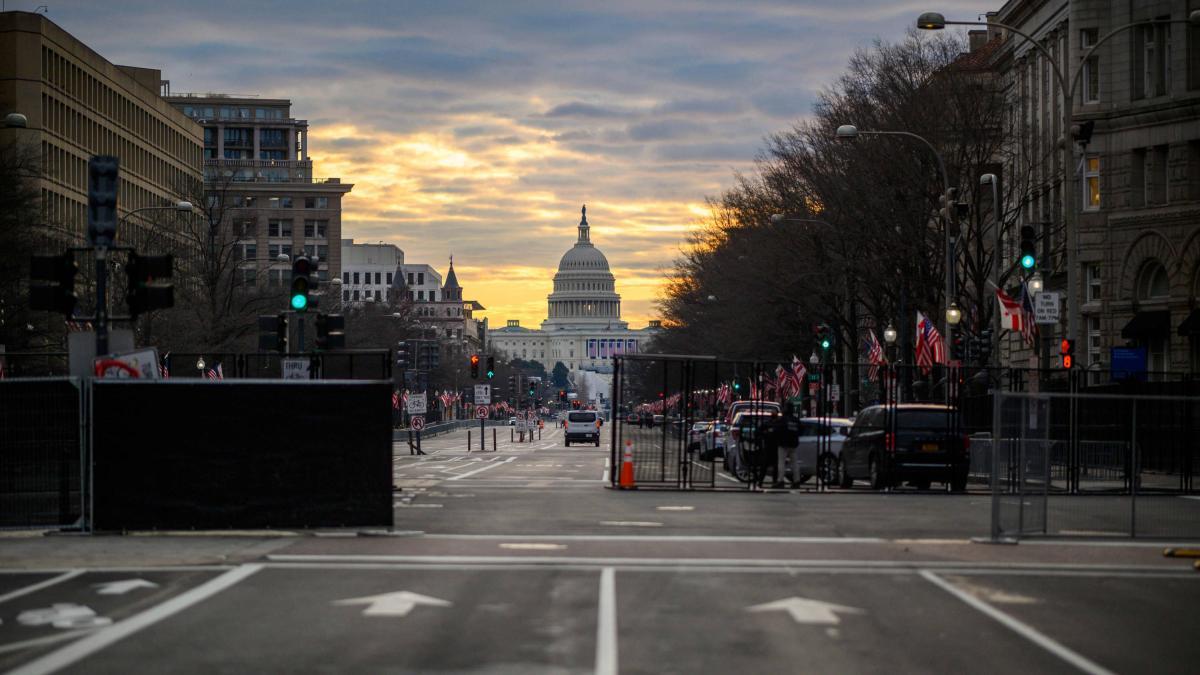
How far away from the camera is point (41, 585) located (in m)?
16.1

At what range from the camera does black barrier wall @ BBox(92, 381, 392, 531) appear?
21125 mm

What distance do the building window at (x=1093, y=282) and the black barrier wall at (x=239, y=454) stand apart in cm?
4310

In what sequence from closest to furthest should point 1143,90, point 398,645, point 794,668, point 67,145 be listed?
point 794,668
point 398,645
point 1143,90
point 67,145

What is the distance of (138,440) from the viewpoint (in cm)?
2114

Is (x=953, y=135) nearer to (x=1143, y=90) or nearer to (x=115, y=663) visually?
(x=1143, y=90)

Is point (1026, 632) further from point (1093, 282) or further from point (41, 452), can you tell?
point (1093, 282)

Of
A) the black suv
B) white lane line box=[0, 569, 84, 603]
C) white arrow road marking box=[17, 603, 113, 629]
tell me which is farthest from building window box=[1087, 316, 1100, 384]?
white arrow road marking box=[17, 603, 113, 629]

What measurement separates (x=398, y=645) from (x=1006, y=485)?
14.5 metres

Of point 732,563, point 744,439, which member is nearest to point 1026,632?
point 732,563

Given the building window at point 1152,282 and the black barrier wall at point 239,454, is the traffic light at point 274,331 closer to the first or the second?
the black barrier wall at point 239,454

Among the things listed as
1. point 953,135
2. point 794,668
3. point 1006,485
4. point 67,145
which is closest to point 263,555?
point 794,668

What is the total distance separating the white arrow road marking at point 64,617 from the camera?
13.6 m

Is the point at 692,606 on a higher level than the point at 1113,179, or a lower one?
lower

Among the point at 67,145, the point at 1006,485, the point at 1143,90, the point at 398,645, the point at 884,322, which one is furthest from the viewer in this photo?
the point at 67,145
